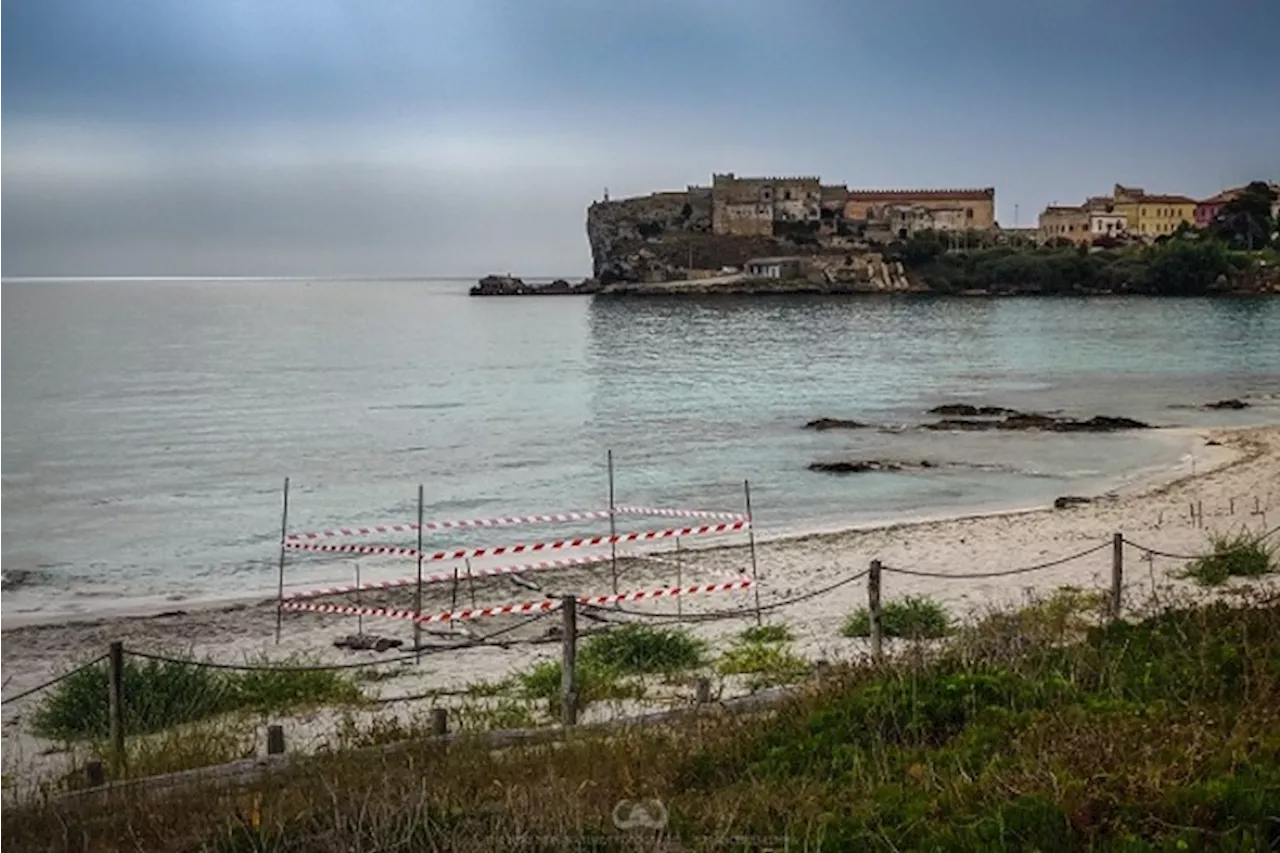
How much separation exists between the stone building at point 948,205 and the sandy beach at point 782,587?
515 feet

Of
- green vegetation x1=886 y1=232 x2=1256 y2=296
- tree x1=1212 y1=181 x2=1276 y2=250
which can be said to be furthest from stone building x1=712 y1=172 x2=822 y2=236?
tree x1=1212 y1=181 x2=1276 y2=250

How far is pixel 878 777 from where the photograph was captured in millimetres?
6438

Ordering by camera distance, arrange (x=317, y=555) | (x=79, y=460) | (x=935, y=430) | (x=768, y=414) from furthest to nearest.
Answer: (x=768, y=414) < (x=935, y=430) < (x=79, y=460) < (x=317, y=555)

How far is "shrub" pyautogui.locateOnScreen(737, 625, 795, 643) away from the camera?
45.8ft

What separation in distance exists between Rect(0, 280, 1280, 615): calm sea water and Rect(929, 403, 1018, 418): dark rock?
32.6 inches

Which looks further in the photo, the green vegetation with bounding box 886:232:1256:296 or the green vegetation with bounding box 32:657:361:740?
the green vegetation with bounding box 886:232:1256:296

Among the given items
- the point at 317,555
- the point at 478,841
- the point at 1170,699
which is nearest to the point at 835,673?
the point at 1170,699

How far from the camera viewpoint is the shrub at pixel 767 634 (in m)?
14.0

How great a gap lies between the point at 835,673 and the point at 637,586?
9254mm

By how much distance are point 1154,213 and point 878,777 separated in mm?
181188

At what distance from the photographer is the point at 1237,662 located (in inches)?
316

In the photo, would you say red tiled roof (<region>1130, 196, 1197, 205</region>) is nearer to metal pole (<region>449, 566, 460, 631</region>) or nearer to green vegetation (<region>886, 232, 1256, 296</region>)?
green vegetation (<region>886, 232, 1256, 296</region>)

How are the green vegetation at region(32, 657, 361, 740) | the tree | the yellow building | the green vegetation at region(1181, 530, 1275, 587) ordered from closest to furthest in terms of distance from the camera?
the green vegetation at region(32, 657, 361, 740) < the green vegetation at region(1181, 530, 1275, 587) < the tree < the yellow building

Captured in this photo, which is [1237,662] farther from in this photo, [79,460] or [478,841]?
[79,460]
